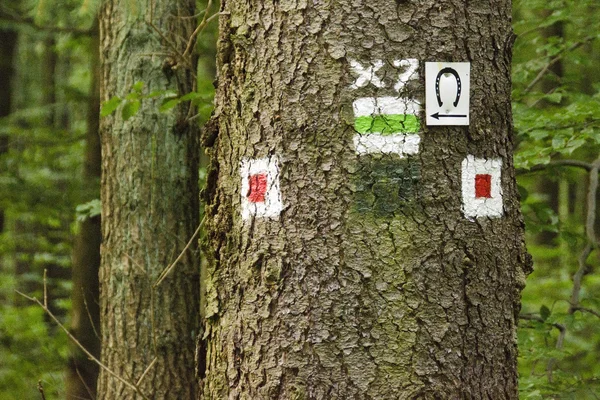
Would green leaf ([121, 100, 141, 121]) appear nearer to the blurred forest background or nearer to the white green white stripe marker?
the blurred forest background

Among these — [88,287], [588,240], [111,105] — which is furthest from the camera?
[88,287]

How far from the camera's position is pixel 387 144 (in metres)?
1.79

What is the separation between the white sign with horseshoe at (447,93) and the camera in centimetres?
181

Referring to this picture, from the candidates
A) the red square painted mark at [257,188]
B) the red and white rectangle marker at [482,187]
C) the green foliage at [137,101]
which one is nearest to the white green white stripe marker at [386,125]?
the red and white rectangle marker at [482,187]

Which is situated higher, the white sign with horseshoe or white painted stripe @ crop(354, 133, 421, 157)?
the white sign with horseshoe

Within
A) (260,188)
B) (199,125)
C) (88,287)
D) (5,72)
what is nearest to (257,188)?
(260,188)

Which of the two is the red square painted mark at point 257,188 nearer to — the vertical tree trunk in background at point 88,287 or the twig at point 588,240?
the twig at point 588,240

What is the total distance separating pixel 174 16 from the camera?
3861mm

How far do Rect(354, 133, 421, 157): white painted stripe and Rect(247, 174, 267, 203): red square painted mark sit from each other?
0.92 feet

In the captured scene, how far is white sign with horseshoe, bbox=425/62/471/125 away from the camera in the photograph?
1.81 metres

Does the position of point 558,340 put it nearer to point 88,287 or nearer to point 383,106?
point 383,106

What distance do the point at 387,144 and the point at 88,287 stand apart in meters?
3.57

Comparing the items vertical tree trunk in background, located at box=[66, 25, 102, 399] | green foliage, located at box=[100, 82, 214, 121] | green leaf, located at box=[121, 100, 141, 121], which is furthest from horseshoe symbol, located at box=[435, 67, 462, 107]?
vertical tree trunk in background, located at box=[66, 25, 102, 399]

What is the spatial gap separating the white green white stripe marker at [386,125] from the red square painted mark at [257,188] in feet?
0.93
